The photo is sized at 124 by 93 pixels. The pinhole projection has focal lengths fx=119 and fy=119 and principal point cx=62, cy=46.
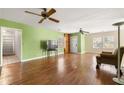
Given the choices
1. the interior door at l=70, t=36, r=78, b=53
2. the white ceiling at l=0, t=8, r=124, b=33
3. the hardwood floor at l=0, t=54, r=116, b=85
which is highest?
the white ceiling at l=0, t=8, r=124, b=33

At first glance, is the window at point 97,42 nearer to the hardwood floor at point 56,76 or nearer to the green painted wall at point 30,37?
the green painted wall at point 30,37

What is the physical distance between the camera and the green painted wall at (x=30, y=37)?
5.87 m

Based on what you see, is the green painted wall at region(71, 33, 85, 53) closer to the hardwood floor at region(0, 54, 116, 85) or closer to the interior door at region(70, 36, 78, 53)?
the interior door at region(70, 36, 78, 53)

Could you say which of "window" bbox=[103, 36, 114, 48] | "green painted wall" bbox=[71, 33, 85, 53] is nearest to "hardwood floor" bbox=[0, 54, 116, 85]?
"window" bbox=[103, 36, 114, 48]

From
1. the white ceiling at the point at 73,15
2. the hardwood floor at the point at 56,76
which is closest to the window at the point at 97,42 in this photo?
the white ceiling at the point at 73,15

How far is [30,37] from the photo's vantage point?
7.08 meters

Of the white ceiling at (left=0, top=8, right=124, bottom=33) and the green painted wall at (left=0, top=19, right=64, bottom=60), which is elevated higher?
the white ceiling at (left=0, top=8, right=124, bottom=33)

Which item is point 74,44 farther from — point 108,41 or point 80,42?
point 108,41

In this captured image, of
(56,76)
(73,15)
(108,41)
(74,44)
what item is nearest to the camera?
(56,76)

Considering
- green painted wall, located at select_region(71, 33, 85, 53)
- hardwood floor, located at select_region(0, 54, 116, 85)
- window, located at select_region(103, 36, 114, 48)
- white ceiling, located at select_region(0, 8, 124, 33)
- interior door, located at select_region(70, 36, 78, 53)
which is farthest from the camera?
interior door, located at select_region(70, 36, 78, 53)

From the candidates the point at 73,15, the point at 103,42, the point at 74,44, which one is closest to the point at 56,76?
the point at 73,15

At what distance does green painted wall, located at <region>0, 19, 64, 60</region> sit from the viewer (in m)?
5.87
